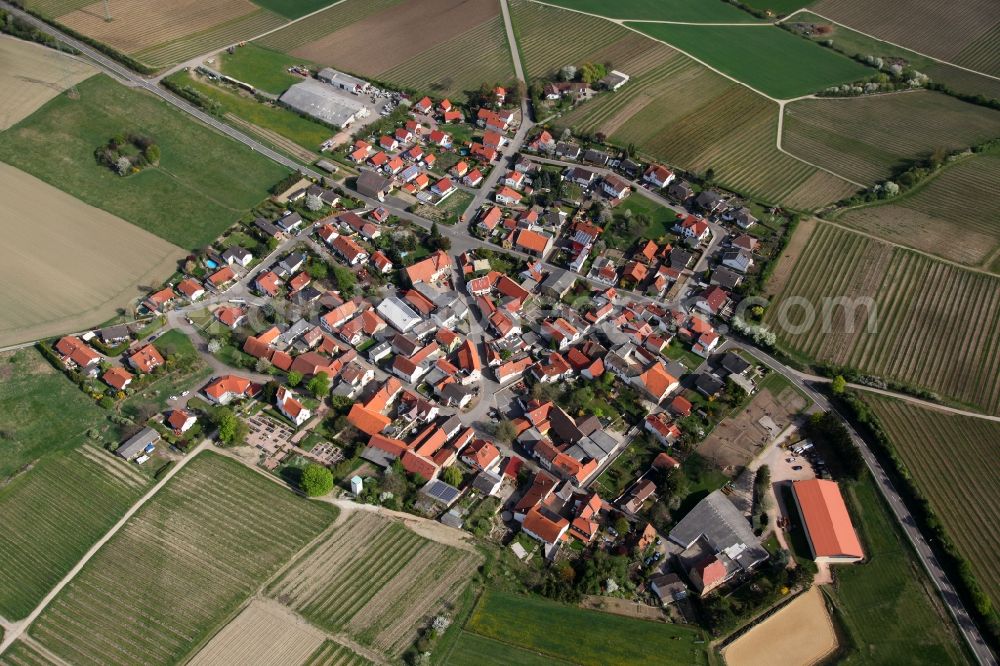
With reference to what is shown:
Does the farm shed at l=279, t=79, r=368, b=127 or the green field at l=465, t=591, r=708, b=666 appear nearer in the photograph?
the green field at l=465, t=591, r=708, b=666

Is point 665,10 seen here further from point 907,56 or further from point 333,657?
point 333,657

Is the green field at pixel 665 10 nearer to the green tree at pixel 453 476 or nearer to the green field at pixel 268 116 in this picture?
the green field at pixel 268 116

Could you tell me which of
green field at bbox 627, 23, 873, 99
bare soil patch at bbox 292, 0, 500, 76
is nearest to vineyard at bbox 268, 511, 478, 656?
bare soil patch at bbox 292, 0, 500, 76

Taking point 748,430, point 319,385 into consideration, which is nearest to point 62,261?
point 319,385

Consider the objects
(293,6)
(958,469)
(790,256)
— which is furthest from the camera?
(293,6)

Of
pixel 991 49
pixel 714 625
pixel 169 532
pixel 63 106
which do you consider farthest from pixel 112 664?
pixel 991 49

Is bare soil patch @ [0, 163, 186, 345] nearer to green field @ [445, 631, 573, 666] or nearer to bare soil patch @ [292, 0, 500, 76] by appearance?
bare soil patch @ [292, 0, 500, 76]
